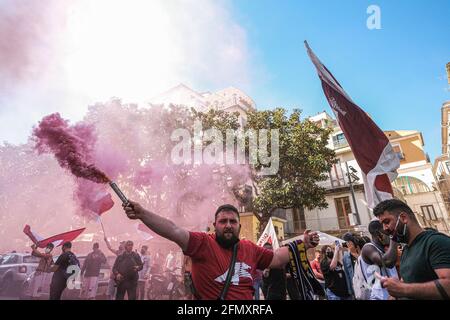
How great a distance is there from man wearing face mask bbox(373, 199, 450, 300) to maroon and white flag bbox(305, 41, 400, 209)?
2.08 m

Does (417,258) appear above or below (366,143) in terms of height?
below

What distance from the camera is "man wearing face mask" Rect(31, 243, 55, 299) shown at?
6508 mm

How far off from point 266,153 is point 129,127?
8.51 meters

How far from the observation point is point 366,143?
4.60 meters

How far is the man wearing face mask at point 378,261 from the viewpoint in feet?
10.3

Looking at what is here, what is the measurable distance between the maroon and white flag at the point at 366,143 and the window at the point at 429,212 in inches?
931

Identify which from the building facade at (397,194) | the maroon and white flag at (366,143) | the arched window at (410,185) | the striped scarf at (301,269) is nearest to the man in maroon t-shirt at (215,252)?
the striped scarf at (301,269)

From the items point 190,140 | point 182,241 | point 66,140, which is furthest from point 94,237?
point 182,241

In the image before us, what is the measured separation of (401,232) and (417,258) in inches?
11.7

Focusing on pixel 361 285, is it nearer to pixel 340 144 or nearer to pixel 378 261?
pixel 378 261

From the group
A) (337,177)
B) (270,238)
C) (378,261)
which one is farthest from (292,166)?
(378,261)

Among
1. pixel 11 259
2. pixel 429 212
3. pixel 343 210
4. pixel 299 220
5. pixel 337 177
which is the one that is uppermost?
pixel 337 177

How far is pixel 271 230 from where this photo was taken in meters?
8.05
